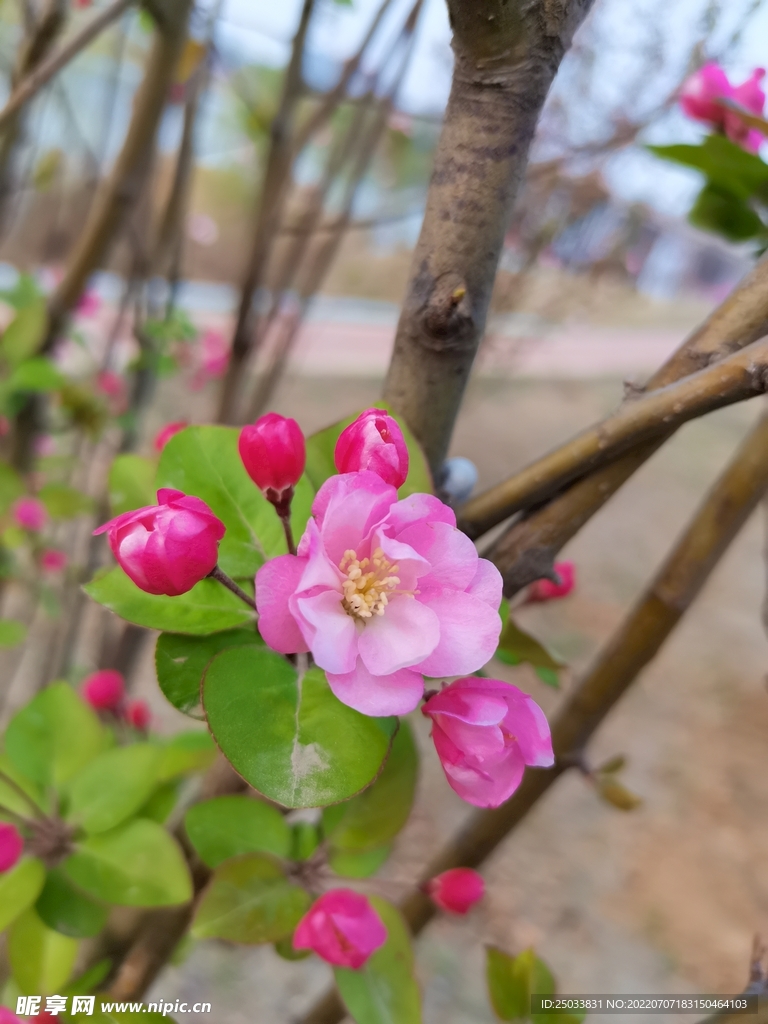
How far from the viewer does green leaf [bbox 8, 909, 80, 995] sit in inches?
17.7

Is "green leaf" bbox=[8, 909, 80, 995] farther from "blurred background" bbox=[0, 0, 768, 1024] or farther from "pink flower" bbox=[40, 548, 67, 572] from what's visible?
"pink flower" bbox=[40, 548, 67, 572]

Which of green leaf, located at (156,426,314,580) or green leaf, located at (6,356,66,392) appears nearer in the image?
green leaf, located at (156,426,314,580)

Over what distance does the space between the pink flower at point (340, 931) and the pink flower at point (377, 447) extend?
22 cm

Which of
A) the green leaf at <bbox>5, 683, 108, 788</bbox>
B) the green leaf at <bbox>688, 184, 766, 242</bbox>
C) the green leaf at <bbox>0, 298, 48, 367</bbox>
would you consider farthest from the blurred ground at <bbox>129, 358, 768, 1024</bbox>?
the green leaf at <bbox>0, 298, 48, 367</bbox>

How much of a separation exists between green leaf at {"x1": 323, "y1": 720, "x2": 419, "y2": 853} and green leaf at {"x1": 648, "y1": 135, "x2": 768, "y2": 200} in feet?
1.21

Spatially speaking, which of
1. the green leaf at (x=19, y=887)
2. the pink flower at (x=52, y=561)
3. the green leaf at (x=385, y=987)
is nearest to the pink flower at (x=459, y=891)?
the green leaf at (x=385, y=987)

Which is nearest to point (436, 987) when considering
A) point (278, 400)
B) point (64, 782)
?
point (64, 782)

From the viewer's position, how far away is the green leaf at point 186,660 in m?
0.27

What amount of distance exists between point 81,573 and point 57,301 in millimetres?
400

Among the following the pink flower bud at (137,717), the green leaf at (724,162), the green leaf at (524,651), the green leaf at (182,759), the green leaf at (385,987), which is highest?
the green leaf at (724,162)

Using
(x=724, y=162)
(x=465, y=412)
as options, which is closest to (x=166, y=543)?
(x=724, y=162)

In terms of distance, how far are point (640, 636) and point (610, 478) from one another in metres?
0.16

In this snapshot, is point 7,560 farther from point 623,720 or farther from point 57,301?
point 623,720

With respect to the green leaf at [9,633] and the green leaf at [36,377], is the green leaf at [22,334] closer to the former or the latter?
the green leaf at [36,377]
